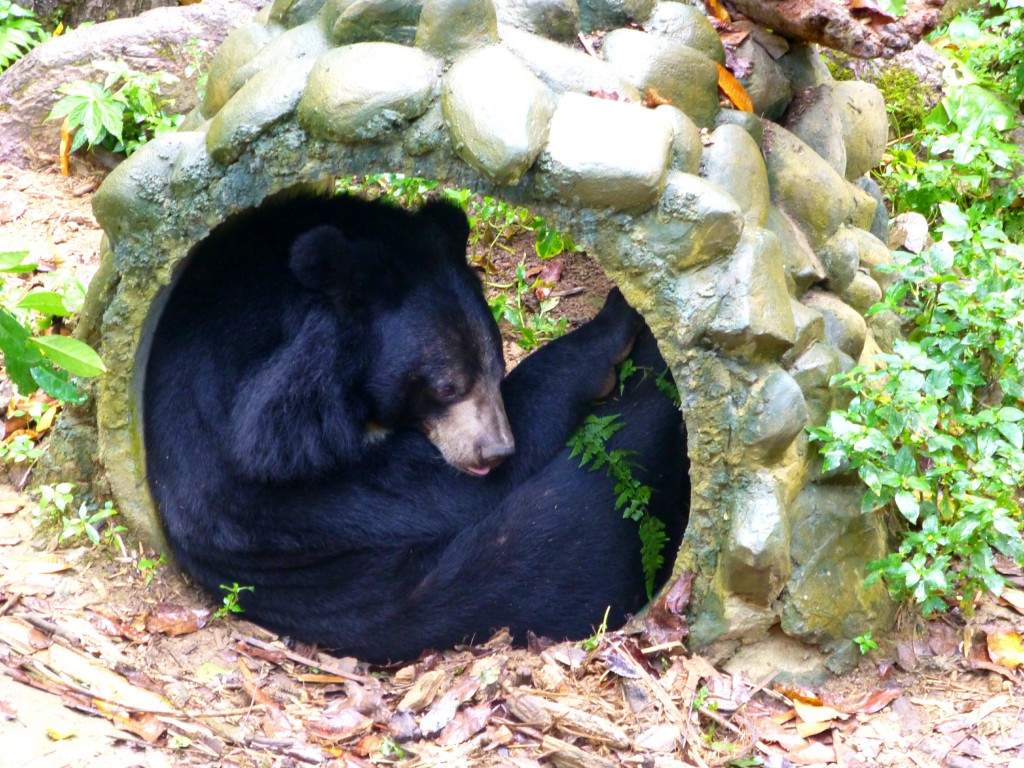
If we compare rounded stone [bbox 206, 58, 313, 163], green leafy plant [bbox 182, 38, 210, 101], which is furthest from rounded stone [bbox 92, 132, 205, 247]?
green leafy plant [bbox 182, 38, 210, 101]

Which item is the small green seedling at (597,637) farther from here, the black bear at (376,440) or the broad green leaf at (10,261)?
the broad green leaf at (10,261)

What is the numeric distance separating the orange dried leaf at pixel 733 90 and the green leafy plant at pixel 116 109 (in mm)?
3479

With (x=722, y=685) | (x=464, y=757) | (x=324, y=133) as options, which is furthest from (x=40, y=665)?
(x=722, y=685)

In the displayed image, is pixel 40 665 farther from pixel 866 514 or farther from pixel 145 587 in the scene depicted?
pixel 866 514

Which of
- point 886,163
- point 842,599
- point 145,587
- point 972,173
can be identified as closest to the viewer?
point 842,599

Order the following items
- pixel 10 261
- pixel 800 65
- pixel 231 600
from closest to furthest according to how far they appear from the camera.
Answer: pixel 10 261 → pixel 231 600 → pixel 800 65

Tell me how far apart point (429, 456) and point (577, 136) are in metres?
1.71

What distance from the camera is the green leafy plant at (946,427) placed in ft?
11.6

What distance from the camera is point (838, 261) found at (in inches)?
161

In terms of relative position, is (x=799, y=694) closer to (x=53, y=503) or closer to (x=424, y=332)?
(x=424, y=332)

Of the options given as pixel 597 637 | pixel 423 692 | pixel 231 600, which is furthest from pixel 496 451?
pixel 231 600

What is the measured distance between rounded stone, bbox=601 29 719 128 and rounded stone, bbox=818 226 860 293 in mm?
655

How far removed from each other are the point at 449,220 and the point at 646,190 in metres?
1.44

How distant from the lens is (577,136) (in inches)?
133
